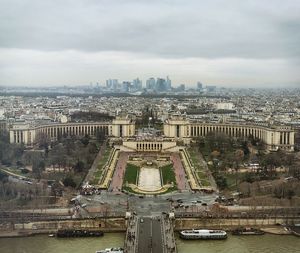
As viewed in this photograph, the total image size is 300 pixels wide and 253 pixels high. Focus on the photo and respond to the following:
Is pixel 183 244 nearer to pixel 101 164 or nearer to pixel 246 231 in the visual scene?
pixel 246 231

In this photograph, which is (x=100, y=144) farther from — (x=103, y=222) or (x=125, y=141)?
(x=103, y=222)

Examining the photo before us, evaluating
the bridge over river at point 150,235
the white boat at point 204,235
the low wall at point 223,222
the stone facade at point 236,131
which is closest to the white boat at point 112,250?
the bridge over river at point 150,235

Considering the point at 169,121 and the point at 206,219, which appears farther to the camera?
the point at 169,121

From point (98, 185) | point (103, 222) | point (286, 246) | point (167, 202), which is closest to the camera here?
point (286, 246)

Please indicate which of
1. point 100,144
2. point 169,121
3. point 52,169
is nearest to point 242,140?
point 169,121

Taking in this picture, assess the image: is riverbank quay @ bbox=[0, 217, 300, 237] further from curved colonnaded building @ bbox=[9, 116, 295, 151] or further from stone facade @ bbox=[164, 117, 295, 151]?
stone facade @ bbox=[164, 117, 295, 151]

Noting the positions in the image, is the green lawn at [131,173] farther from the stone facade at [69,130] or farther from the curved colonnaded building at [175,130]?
the stone facade at [69,130]

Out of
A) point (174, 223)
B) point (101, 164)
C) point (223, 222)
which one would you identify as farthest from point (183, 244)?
point (101, 164)
